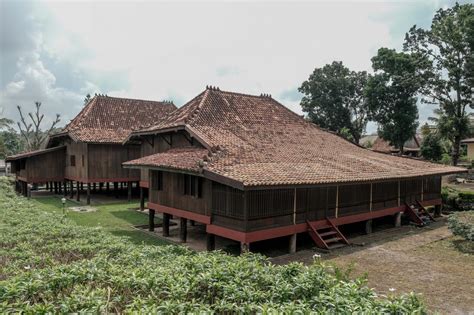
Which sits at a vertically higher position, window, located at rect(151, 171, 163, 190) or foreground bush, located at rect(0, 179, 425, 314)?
window, located at rect(151, 171, 163, 190)

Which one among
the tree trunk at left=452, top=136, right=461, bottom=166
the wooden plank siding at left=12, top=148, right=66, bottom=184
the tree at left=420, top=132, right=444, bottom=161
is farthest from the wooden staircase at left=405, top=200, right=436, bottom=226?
the tree at left=420, top=132, right=444, bottom=161

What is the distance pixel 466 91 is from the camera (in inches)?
1352

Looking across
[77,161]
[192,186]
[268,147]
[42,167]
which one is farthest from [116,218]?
[42,167]

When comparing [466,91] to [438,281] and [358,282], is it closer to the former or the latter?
[438,281]

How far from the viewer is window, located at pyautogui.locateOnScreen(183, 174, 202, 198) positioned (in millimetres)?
13686

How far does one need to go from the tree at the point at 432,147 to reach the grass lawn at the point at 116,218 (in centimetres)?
3027

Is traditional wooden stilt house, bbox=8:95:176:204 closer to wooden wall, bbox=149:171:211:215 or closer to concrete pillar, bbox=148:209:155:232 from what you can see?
concrete pillar, bbox=148:209:155:232

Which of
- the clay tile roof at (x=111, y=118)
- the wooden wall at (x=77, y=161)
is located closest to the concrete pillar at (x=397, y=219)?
the clay tile roof at (x=111, y=118)

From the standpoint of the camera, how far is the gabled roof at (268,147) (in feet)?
40.7

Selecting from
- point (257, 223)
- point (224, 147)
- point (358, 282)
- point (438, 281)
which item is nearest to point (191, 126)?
point (224, 147)

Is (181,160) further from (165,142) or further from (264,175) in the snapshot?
(165,142)

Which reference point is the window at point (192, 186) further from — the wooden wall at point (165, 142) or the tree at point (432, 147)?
the tree at point (432, 147)

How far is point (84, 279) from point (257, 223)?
6802mm

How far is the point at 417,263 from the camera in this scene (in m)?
12.1
